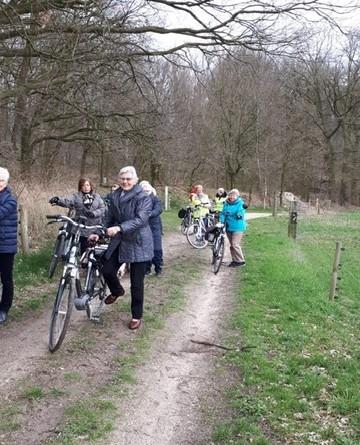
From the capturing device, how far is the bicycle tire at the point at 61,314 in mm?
5680

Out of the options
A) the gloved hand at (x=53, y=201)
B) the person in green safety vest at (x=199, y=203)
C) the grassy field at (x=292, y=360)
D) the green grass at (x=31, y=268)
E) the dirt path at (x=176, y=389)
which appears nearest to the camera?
the dirt path at (x=176, y=389)

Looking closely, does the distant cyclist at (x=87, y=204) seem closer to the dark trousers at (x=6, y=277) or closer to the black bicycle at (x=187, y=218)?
the dark trousers at (x=6, y=277)

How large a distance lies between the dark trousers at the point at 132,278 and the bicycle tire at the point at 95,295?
115 millimetres

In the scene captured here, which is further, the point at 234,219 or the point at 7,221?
the point at 234,219

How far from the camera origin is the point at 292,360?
604 centimetres

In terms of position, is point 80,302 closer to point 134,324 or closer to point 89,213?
point 134,324

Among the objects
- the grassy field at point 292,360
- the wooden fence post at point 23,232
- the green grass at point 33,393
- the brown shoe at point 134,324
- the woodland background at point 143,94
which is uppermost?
the woodland background at point 143,94

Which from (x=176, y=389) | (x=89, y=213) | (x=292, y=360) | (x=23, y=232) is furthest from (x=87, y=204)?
(x=176, y=389)

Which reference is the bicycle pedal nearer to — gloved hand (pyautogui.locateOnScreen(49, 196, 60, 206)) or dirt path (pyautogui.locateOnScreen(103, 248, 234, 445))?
dirt path (pyautogui.locateOnScreen(103, 248, 234, 445))

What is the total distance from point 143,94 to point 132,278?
396 inches

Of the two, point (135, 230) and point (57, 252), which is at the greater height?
point (135, 230)

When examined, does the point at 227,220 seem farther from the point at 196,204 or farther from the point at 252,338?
the point at 252,338

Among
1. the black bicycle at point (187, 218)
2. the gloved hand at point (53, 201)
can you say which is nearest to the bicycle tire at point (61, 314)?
the gloved hand at point (53, 201)

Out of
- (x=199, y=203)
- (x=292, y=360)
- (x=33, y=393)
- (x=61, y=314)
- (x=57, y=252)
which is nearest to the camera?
(x=33, y=393)
